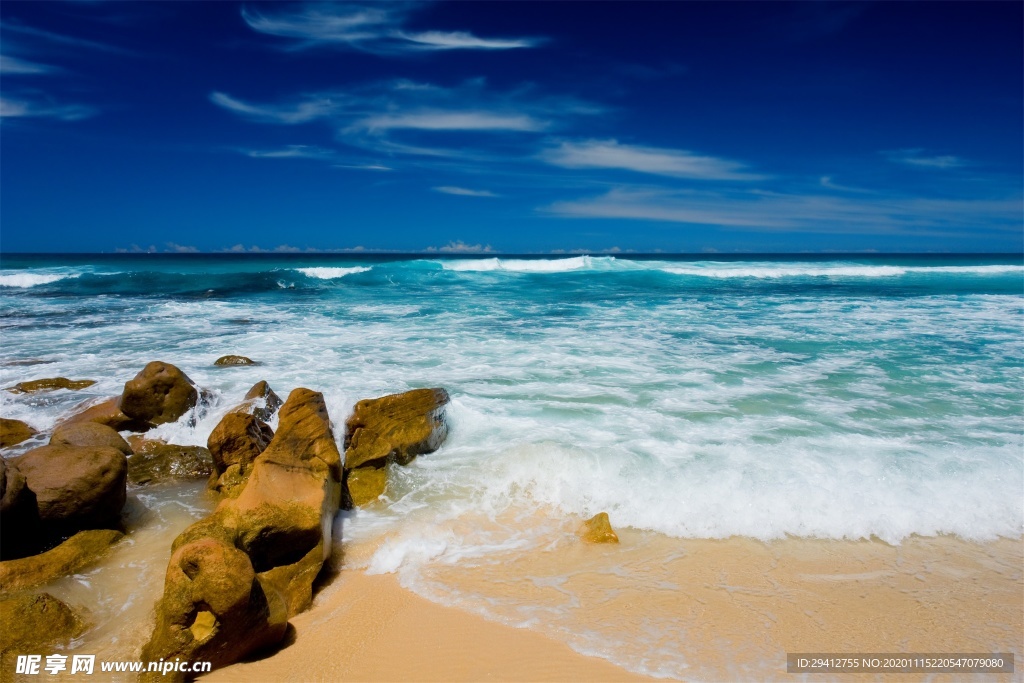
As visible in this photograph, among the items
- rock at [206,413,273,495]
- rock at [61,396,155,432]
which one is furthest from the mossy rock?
rock at [206,413,273,495]

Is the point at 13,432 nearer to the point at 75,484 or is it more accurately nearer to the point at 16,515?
the point at 75,484

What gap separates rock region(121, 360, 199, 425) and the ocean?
0.81ft

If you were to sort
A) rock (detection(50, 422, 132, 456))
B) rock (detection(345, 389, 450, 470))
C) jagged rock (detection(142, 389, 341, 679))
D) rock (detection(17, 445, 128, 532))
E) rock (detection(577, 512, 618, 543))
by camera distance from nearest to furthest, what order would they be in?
jagged rock (detection(142, 389, 341, 679)) < rock (detection(17, 445, 128, 532)) < rock (detection(577, 512, 618, 543)) < rock (detection(50, 422, 132, 456)) < rock (detection(345, 389, 450, 470))

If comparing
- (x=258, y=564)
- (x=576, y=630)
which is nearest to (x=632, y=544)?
(x=576, y=630)

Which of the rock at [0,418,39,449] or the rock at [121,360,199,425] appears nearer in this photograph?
the rock at [0,418,39,449]

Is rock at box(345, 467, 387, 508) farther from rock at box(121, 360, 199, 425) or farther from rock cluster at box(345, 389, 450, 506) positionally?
rock at box(121, 360, 199, 425)

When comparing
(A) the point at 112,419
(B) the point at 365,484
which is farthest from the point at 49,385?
(B) the point at 365,484

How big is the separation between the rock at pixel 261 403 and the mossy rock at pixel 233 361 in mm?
3070

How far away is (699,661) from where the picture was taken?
3430mm

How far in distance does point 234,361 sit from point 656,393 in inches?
262

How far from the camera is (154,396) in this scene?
6.66m

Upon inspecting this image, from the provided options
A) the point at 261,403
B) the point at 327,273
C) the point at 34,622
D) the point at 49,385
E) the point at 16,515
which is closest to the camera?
the point at 34,622

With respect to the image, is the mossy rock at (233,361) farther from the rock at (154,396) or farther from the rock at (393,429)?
the rock at (393,429)

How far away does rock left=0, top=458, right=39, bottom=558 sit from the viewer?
12.6 feet
